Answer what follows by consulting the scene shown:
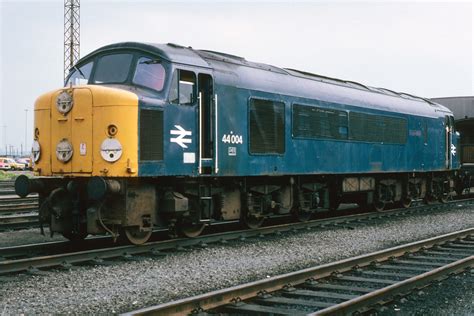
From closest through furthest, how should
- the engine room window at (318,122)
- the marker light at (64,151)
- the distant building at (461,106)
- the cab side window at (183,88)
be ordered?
the marker light at (64,151)
the cab side window at (183,88)
the engine room window at (318,122)
the distant building at (461,106)

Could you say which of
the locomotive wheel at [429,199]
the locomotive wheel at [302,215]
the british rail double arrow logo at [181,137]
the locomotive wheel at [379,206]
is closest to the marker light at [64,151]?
the british rail double arrow logo at [181,137]

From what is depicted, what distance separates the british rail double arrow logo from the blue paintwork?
0.08 meters

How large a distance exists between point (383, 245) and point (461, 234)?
1.77 meters

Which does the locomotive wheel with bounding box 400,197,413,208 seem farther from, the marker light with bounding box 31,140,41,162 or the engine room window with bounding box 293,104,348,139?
the marker light with bounding box 31,140,41,162

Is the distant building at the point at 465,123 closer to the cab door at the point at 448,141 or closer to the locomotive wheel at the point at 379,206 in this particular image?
the cab door at the point at 448,141

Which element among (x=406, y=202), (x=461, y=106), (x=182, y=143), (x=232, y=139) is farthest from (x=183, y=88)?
(x=461, y=106)

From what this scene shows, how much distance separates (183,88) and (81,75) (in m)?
2.01

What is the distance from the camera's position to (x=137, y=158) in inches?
391

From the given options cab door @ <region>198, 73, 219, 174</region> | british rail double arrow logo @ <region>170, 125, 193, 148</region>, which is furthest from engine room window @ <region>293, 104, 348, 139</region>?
british rail double arrow logo @ <region>170, 125, 193, 148</region>

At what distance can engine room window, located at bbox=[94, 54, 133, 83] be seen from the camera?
10.9m

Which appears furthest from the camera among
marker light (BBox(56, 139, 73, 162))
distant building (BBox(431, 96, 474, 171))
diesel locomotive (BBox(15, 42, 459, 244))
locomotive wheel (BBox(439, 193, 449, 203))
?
distant building (BBox(431, 96, 474, 171))

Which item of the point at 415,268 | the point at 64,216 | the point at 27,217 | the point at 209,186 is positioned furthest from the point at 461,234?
the point at 27,217

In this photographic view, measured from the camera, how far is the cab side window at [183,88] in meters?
10.8

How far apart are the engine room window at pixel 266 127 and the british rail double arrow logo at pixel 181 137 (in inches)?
80.6
